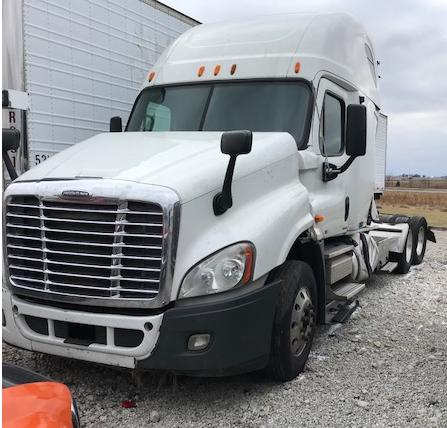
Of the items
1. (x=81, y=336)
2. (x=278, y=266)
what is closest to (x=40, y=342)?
(x=81, y=336)

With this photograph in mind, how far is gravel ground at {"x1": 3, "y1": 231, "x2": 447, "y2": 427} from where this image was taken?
3752mm

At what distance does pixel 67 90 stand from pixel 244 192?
2.96m

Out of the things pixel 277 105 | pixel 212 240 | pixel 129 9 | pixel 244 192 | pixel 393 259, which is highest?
pixel 129 9

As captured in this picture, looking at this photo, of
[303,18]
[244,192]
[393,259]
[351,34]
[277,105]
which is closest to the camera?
[244,192]

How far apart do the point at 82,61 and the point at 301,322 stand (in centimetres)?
382

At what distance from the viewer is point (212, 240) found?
361 cm

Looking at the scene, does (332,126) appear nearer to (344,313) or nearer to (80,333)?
(344,313)

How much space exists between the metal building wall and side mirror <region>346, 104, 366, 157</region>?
3001 millimetres

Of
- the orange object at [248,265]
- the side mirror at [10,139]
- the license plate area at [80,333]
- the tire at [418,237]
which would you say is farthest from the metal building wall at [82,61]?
the tire at [418,237]

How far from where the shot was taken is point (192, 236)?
3.59 metres

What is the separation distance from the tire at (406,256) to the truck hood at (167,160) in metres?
4.95

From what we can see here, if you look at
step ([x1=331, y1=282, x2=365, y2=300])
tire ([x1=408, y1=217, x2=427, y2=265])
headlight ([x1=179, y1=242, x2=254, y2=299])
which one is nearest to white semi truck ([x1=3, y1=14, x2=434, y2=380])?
headlight ([x1=179, y1=242, x2=254, y2=299])

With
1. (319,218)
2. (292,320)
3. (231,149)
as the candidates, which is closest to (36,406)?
(231,149)

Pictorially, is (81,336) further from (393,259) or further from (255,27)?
(393,259)
